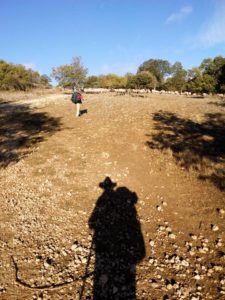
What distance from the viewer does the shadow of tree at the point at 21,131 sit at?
13613mm

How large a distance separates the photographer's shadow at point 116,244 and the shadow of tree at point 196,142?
11.1 feet

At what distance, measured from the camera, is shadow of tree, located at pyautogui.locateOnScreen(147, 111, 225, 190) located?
11.0m

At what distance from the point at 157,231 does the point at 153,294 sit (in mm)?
2087

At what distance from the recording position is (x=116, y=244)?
267 inches

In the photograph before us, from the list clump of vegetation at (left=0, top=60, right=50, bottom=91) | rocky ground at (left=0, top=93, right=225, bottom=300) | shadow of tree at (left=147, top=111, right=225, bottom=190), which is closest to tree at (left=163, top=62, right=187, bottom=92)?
clump of vegetation at (left=0, top=60, right=50, bottom=91)

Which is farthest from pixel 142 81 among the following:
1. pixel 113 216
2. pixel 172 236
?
pixel 172 236

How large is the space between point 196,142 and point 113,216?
325 inches

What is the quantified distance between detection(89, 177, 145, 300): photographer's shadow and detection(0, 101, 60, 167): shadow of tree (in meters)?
5.80

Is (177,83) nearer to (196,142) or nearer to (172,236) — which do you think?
(196,142)

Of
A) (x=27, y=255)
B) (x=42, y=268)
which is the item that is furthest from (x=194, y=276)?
(x=27, y=255)

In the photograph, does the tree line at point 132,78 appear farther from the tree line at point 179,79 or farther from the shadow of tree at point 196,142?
the shadow of tree at point 196,142

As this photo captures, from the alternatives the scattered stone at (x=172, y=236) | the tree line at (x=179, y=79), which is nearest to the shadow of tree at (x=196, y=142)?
the scattered stone at (x=172, y=236)

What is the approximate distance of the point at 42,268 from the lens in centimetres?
602

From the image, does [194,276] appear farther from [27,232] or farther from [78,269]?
[27,232]
